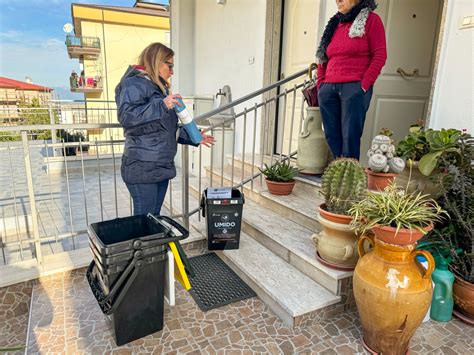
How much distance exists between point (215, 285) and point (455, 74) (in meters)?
2.09

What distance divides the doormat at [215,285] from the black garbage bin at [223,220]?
0.14 meters

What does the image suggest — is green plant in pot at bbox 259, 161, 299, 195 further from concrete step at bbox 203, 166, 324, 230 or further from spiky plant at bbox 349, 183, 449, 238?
spiky plant at bbox 349, 183, 449, 238

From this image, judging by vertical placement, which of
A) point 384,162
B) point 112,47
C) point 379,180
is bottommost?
point 379,180

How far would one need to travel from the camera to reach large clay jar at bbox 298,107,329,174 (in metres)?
2.87

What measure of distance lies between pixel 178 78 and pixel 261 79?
229 centimetres

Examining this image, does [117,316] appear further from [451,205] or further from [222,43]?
[222,43]

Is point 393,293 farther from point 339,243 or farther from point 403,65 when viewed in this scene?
point 403,65

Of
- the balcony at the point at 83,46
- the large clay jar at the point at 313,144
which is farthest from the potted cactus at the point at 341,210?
the balcony at the point at 83,46

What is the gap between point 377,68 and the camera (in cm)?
217

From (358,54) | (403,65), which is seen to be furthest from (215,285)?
(403,65)

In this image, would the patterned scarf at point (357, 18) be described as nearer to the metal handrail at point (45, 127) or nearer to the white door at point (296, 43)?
the white door at point (296, 43)

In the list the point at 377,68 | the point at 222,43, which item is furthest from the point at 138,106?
the point at 222,43

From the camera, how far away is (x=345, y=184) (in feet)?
5.65

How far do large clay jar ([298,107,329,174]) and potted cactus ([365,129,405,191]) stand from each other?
2.41 ft
